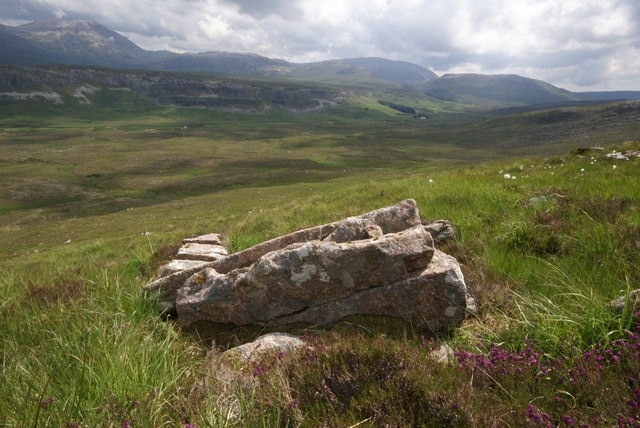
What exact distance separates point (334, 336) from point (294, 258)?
1.66m

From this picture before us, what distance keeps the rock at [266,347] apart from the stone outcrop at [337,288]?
0.83 metres

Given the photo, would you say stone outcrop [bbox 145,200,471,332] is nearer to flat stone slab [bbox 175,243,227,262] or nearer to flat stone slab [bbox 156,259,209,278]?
flat stone slab [bbox 156,259,209,278]

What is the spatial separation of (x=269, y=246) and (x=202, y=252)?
2.94 meters

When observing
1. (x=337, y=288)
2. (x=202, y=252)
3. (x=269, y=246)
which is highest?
(x=337, y=288)

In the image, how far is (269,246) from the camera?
24.8 feet

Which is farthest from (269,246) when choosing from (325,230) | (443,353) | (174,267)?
(443,353)

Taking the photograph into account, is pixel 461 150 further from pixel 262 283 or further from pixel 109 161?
pixel 262 283

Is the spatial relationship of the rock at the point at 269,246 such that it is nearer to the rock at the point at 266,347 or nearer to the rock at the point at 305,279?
the rock at the point at 305,279

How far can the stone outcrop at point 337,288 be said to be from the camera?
17.6 feet

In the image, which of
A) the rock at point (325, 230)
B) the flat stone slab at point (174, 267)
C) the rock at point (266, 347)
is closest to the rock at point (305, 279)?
the rock at point (266, 347)

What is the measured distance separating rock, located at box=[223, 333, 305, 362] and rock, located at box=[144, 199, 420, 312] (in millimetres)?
1633

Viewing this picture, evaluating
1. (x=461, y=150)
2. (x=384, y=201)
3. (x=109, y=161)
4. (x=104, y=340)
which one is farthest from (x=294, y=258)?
(x=461, y=150)

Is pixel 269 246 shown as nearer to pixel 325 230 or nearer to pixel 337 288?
pixel 325 230

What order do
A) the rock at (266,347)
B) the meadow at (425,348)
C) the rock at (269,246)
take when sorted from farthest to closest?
the rock at (269,246), the rock at (266,347), the meadow at (425,348)
